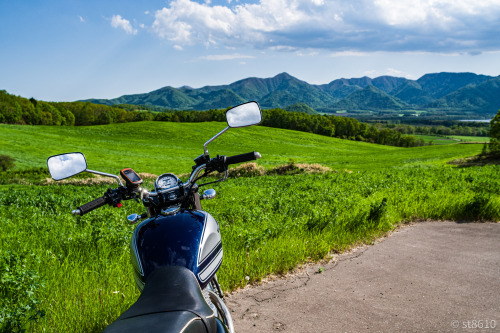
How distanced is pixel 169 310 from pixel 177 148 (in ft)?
218

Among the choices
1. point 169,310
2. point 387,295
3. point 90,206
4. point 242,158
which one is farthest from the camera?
point 387,295

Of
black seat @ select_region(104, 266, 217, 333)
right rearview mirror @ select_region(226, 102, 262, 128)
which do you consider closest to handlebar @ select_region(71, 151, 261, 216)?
right rearview mirror @ select_region(226, 102, 262, 128)

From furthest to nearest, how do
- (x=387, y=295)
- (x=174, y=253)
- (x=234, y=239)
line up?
(x=234, y=239) → (x=387, y=295) → (x=174, y=253)

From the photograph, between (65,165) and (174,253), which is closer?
(174,253)

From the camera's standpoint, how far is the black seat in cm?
152

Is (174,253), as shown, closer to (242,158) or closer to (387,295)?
(242,158)

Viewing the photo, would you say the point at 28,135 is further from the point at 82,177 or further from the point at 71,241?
the point at 71,241

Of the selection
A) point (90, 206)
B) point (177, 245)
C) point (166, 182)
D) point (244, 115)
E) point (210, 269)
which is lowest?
point (210, 269)

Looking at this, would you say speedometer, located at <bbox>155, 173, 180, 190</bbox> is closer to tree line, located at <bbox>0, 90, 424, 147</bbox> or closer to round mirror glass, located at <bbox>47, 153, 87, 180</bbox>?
round mirror glass, located at <bbox>47, 153, 87, 180</bbox>

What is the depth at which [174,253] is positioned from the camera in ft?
7.05

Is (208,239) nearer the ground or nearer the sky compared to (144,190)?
nearer the ground

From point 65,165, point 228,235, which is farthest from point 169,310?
point 228,235

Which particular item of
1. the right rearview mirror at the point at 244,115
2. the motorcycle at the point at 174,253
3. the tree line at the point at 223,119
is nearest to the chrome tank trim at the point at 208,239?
the motorcycle at the point at 174,253

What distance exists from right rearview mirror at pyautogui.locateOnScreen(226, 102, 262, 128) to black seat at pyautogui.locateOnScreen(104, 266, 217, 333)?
1.60m
